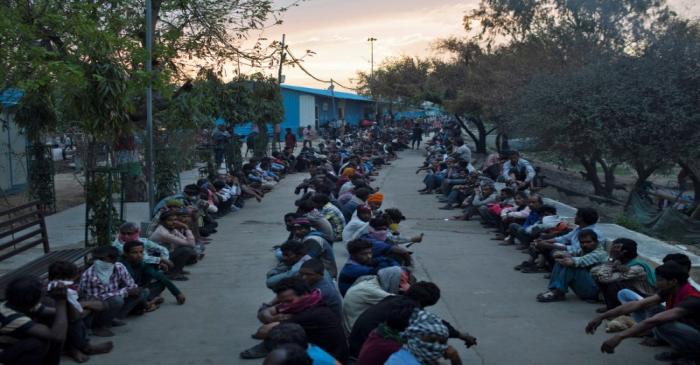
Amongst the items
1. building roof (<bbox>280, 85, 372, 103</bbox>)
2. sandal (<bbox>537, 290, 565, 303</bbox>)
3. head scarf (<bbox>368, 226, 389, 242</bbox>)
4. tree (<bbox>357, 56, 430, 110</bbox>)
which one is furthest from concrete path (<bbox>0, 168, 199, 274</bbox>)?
building roof (<bbox>280, 85, 372, 103</bbox>)

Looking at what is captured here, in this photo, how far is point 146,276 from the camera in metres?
8.27

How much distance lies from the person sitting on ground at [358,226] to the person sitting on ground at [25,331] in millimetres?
4507

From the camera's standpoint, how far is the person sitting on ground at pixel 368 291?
6.36 m

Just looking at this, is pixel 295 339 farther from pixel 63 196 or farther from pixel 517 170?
pixel 63 196

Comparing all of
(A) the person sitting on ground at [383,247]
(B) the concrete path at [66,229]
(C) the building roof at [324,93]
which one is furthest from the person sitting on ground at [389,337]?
(C) the building roof at [324,93]

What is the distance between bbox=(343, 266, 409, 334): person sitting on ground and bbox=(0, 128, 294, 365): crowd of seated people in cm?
20

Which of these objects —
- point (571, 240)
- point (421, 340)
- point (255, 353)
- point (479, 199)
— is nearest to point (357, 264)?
point (255, 353)

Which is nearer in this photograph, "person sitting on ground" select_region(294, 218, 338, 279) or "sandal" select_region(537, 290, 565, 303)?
"person sitting on ground" select_region(294, 218, 338, 279)

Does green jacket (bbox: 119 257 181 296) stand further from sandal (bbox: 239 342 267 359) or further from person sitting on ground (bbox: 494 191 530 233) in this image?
person sitting on ground (bbox: 494 191 530 233)

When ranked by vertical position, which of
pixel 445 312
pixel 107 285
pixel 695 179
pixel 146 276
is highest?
pixel 695 179

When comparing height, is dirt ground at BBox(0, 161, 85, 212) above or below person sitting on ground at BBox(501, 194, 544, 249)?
below

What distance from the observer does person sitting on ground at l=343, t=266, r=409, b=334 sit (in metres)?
6.36

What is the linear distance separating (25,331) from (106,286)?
1.87 m

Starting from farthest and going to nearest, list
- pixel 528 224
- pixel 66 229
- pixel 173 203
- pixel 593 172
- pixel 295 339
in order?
pixel 593 172
pixel 66 229
pixel 528 224
pixel 173 203
pixel 295 339
